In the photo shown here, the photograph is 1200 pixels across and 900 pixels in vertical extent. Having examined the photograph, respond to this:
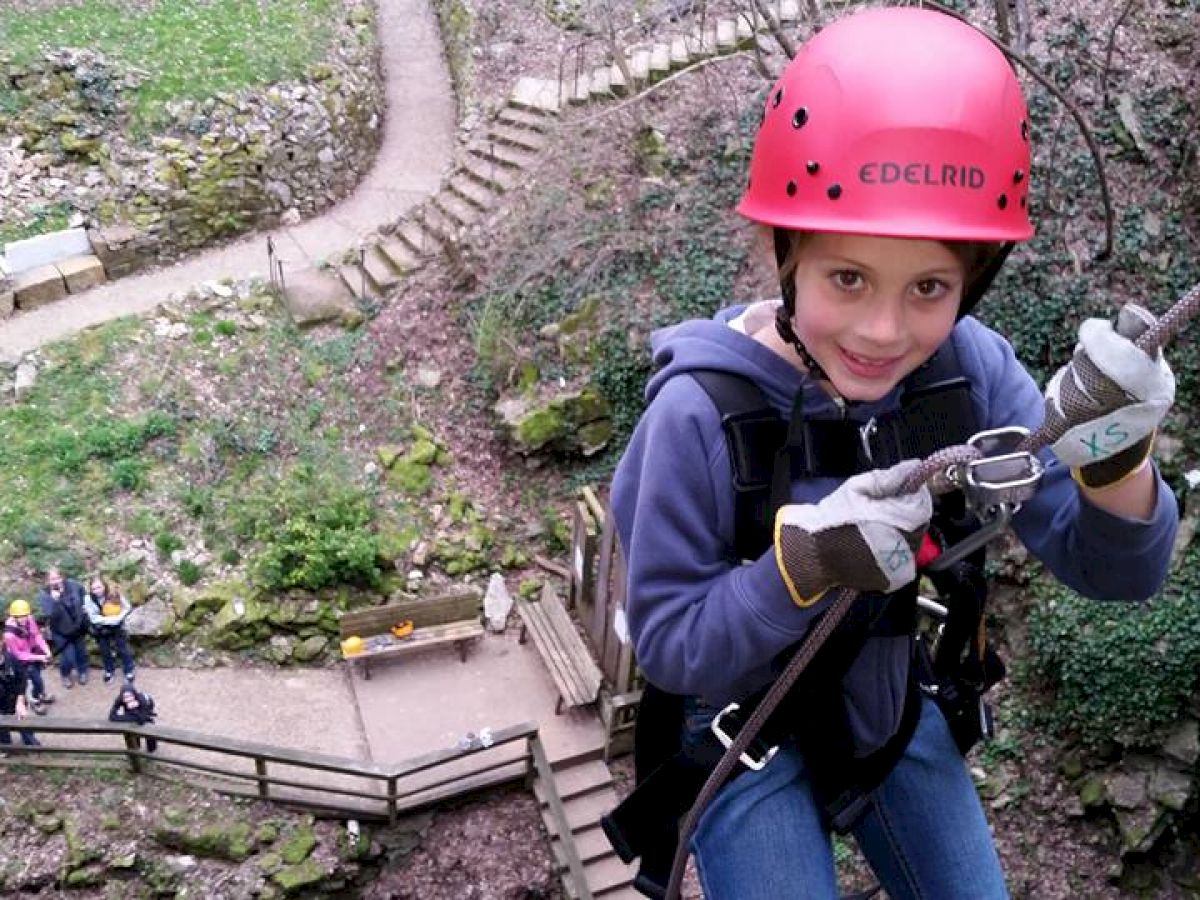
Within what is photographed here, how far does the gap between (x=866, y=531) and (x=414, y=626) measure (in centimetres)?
735

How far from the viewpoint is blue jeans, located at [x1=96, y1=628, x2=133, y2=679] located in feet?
25.5

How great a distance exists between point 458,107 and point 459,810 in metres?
9.89

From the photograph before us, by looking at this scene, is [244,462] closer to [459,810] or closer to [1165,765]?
[459,810]

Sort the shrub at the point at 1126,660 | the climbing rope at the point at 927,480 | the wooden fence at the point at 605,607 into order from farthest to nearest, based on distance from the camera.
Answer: the wooden fence at the point at 605,607, the shrub at the point at 1126,660, the climbing rope at the point at 927,480

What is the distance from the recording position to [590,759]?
26.5 ft

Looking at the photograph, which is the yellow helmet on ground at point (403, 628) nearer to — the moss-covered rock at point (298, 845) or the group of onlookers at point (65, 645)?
the moss-covered rock at point (298, 845)

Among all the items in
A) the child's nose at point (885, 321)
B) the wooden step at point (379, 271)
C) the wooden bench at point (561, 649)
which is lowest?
the wooden bench at point (561, 649)

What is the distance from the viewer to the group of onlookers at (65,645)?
7.30 m

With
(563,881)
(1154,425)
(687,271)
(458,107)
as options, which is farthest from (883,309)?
(458,107)

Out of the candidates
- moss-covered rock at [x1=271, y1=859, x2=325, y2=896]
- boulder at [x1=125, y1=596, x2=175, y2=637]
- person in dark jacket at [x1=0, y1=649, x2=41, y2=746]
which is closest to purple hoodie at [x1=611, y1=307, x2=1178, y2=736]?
moss-covered rock at [x1=271, y1=859, x2=325, y2=896]

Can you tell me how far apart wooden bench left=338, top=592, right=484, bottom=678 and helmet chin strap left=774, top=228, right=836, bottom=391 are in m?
6.77

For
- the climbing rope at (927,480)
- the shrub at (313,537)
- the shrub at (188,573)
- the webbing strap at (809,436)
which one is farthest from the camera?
the shrub at (313,537)

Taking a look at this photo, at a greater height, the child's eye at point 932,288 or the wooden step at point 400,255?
the child's eye at point 932,288

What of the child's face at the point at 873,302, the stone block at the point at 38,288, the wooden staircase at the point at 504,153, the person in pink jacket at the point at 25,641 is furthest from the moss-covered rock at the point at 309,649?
the child's face at the point at 873,302
